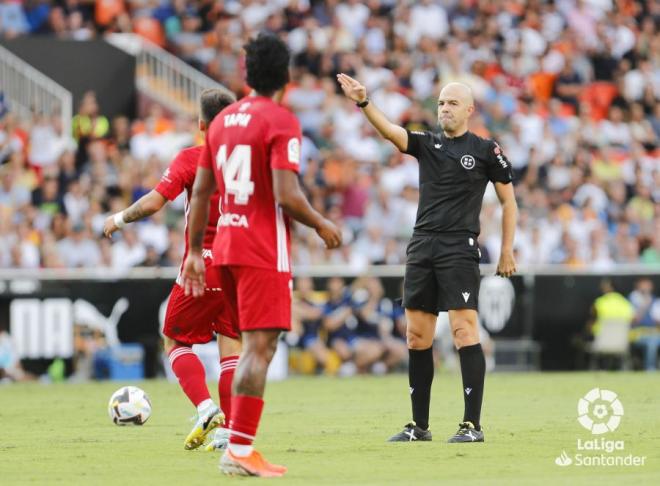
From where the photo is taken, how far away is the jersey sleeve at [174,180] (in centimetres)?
959

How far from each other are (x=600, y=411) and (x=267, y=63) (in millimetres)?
5680

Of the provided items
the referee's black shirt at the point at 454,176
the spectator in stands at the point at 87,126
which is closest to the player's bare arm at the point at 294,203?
the referee's black shirt at the point at 454,176

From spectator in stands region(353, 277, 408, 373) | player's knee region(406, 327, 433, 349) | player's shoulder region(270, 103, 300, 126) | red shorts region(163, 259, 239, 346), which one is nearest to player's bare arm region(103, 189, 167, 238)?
red shorts region(163, 259, 239, 346)

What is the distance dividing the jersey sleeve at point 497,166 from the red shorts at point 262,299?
8.63 ft

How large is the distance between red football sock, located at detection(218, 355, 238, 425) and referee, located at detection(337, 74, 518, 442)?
1265mm

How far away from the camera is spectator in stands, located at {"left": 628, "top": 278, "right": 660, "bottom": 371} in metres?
20.9

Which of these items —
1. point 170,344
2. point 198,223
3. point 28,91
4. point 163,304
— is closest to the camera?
point 198,223

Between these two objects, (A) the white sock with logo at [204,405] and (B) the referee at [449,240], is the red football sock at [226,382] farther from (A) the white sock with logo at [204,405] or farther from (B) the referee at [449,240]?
(B) the referee at [449,240]

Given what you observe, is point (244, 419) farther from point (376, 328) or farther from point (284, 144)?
point (376, 328)

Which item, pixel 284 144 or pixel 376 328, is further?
pixel 376 328

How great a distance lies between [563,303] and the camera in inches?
822

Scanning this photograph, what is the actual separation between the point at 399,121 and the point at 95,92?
510 centimetres

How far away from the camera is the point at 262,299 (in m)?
7.96

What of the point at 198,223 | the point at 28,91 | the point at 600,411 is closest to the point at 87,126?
the point at 28,91
